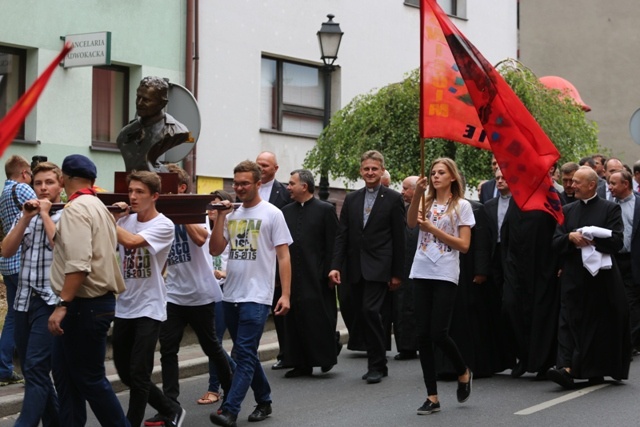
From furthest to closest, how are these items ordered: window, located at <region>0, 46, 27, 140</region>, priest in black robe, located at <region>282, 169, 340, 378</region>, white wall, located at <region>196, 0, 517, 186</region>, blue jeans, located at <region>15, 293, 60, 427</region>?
white wall, located at <region>196, 0, 517, 186</region> < window, located at <region>0, 46, 27, 140</region> < priest in black robe, located at <region>282, 169, 340, 378</region> < blue jeans, located at <region>15, 293, 60, 427</region>

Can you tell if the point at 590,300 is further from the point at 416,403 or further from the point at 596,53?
Result: the point at 596,53

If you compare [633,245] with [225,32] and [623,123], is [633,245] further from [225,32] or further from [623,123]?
[623,123]

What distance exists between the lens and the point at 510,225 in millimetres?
Answer: 11844

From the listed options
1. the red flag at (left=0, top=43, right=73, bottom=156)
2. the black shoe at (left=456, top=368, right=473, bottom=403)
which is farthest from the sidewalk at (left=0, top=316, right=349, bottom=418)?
the red flag at (left=0, top=43, right=73, bottom=156)

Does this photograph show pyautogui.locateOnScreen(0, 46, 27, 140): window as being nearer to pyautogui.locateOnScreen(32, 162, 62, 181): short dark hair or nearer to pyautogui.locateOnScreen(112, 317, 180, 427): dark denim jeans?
pyautogui.locateOnScreen(32, 162, 62, 181): short dark hair

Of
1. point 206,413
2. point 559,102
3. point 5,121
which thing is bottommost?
point 206,413

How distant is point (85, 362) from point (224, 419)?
61.2 inches

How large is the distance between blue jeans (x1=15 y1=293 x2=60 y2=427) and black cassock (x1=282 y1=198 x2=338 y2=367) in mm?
4147

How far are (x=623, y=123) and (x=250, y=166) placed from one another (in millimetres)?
31726

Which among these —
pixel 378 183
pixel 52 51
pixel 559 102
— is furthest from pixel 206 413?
pixel 559 102

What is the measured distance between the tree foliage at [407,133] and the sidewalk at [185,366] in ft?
18.9

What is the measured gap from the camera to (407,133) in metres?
20.6

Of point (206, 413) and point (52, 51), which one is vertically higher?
point (52, 51)

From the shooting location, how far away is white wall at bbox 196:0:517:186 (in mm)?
21984
